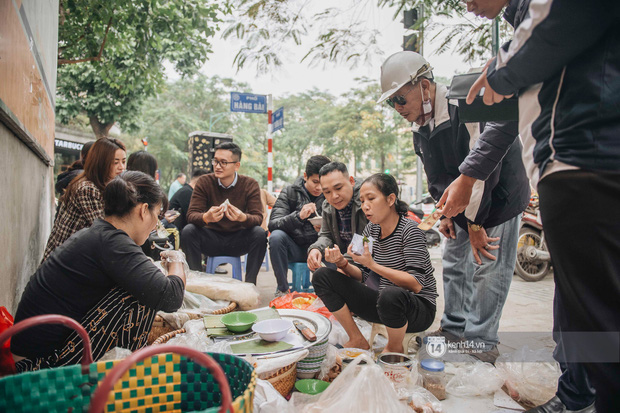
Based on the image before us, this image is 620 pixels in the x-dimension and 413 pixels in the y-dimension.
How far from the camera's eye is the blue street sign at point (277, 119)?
764 cm

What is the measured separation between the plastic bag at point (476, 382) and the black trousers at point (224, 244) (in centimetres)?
243

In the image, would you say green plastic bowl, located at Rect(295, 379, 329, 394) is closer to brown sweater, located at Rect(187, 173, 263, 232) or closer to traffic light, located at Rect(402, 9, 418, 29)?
brown sweater, located at Rect(187, 173, 263, 232)

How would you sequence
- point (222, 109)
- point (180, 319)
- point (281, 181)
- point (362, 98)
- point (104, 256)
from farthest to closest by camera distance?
point (281, 181)
point (222, 109)
point (362, 98)
point (180, 319)
point (104, 256)

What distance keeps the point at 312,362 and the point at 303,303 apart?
3.38ft

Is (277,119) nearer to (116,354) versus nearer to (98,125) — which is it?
(116,354)

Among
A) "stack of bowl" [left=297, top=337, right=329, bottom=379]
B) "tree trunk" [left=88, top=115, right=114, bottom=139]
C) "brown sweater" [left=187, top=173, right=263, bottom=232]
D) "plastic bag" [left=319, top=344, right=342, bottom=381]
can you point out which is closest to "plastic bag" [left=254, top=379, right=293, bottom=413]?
"stack of bowl" [left=297, top=337, right=329, bottom=379]

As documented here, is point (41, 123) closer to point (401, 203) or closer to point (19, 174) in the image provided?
point (19, 174)

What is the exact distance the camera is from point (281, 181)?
33250 millimetres

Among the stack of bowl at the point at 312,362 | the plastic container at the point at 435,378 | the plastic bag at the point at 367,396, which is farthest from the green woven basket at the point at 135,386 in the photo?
the plastic container at the point at 435,378

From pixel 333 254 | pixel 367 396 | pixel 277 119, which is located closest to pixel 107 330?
pixel 367 396

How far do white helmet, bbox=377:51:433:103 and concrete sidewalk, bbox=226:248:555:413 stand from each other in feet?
Result: 5.83

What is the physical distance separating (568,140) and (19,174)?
10.6 ft

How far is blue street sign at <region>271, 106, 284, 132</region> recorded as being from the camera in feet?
25.1

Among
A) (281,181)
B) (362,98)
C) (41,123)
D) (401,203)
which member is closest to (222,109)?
(281,181)
